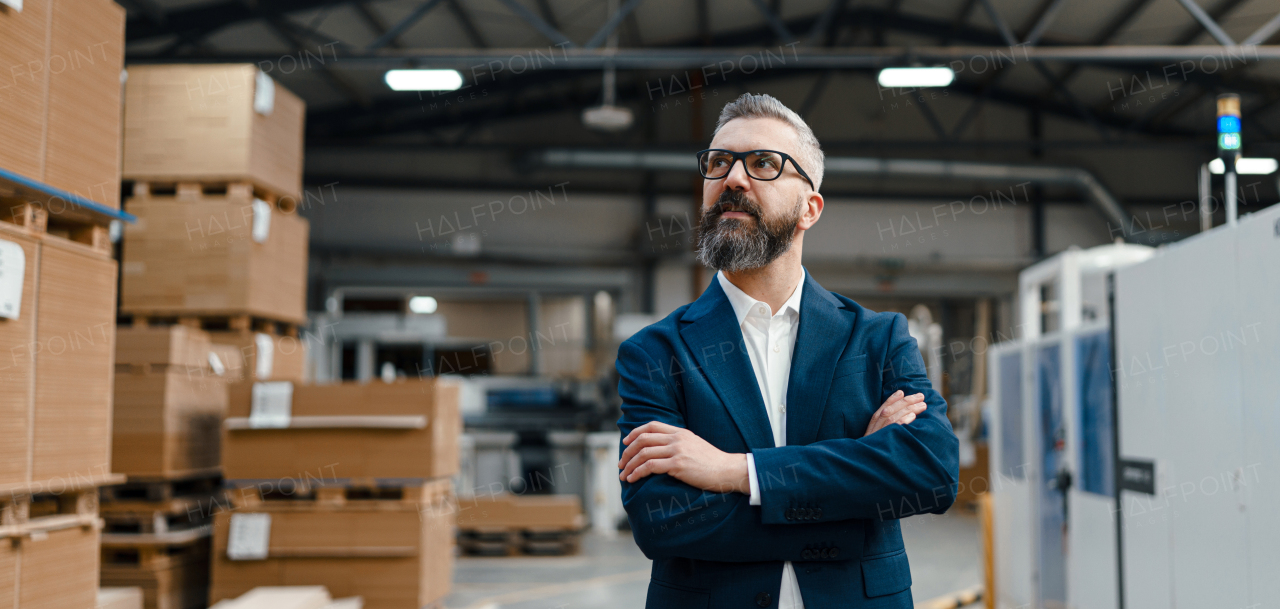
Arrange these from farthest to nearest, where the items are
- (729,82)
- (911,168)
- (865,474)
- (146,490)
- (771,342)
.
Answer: (729,82) < (911,168) < (146,490) < (771,342) < (865,474)

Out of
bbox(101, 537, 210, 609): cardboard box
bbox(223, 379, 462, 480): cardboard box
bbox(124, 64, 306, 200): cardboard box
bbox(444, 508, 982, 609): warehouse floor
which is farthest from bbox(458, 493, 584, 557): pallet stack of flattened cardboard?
bbox(124, 64, 306, 200): cardboard box

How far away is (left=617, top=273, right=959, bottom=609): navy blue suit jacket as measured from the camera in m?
1.81

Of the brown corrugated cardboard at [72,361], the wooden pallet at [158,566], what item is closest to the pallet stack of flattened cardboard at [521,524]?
the wooden pallet at [158,566]

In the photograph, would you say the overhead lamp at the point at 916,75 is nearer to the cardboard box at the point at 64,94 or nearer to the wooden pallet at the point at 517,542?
the wooden pallet at the point at 517,542

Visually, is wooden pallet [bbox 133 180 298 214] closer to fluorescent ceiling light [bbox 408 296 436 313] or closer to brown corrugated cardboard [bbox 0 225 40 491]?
brown corrugated cardboard [bbox 0 225 40 491]

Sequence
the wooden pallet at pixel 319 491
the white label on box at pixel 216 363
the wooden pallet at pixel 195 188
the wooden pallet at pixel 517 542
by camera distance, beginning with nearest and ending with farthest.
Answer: the wooden pallet at pixel 319 491
the wooden pallet at pixel 195 188
the white label on box at pixel 216 363
the wooden pallet at pixel 517 542

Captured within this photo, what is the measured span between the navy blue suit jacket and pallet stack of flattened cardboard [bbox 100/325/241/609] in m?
4.56

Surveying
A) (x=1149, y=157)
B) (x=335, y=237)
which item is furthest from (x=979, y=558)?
(x=335, y=237)

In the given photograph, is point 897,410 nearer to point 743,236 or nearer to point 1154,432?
point 743,236

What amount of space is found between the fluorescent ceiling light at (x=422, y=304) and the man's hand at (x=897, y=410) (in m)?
14.6

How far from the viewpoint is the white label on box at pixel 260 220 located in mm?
5891

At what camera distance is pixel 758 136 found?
1948 millimetres

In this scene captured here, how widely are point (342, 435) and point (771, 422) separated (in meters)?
4.38

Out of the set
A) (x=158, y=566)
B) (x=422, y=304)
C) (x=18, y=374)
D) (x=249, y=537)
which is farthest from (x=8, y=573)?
(x=422, y=304)
